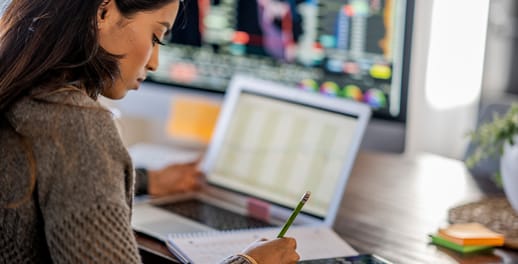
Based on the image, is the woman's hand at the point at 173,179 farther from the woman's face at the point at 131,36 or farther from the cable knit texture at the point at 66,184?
the cable knit texture at the point at 66,184

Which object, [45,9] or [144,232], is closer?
[45,9]

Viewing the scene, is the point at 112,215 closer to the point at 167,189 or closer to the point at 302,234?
the point at 302,234

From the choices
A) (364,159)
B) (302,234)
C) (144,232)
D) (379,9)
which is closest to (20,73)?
(144,232)

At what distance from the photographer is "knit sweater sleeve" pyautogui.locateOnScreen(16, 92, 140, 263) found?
41.4 inches

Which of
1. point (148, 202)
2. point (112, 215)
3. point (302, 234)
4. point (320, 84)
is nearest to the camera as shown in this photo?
point (112, 215)

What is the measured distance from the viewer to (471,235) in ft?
4.86

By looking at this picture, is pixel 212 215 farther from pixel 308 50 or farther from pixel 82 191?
pixel 82 191

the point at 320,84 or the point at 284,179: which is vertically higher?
the point at 320,84

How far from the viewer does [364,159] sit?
2.13 meters

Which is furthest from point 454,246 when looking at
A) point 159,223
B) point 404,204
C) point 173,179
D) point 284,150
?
point 173,179

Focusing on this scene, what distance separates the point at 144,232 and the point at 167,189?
11.2 inches

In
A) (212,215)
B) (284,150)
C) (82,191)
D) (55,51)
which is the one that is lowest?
(212,215)

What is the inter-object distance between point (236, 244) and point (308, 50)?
63 centimetres

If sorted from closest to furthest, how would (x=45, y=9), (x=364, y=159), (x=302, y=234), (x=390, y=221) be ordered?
(x=45, y=9)
(x=302, y=234)
(x=390, y=221)
(x=364, y=159)
